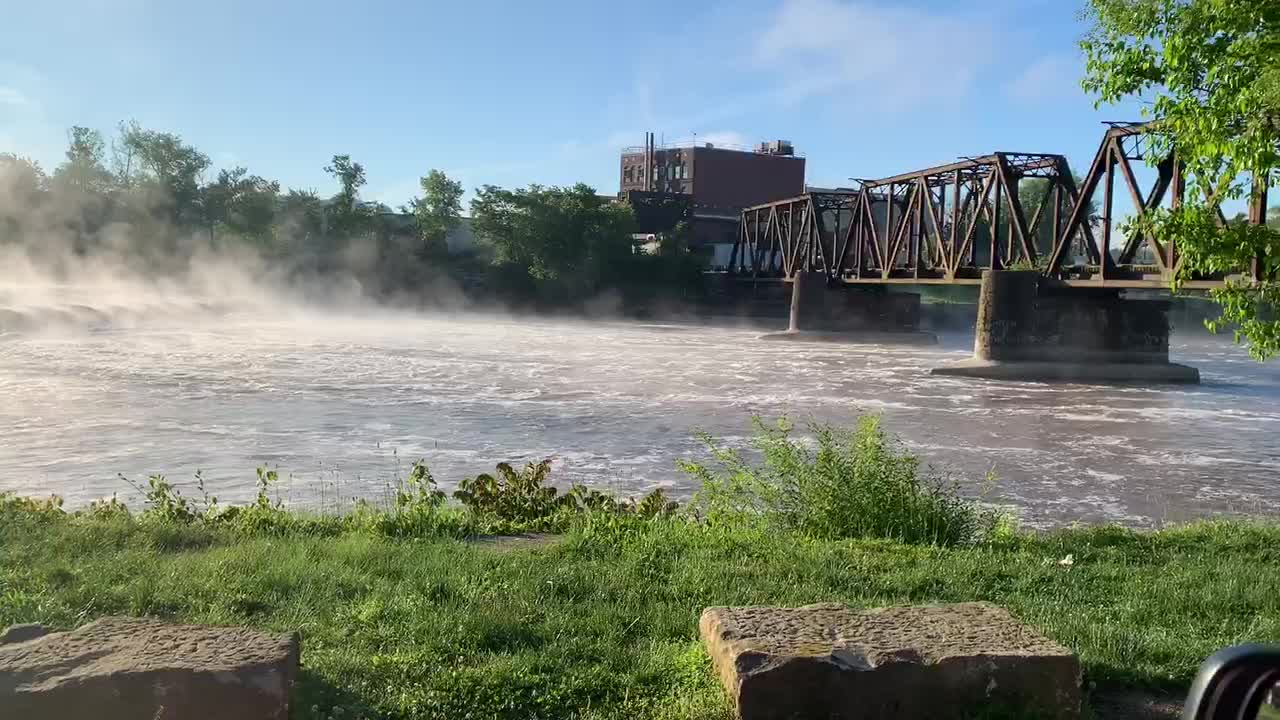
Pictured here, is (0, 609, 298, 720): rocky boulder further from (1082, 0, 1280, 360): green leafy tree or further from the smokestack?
the smokestack

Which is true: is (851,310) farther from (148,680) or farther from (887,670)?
(148,680)

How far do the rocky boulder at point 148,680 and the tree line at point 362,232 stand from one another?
85042mm

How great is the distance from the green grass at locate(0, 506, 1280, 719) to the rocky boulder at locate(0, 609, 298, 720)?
37 centimetres

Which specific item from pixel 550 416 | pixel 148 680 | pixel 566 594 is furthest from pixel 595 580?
pixel 550 416

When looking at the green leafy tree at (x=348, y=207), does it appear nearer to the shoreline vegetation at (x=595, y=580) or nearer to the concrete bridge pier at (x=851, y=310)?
the concrete bridge pier at (x=851, y=310)

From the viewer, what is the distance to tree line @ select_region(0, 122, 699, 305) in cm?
8781

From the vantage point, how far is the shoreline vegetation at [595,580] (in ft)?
16.6

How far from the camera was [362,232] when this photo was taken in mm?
96562

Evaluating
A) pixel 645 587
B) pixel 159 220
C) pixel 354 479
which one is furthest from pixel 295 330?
pixel 645 587

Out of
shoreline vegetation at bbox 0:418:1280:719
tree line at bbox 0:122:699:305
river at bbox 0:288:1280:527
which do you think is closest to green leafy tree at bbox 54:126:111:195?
tree line at bbox 0:122:699:305

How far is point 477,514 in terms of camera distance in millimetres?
10094

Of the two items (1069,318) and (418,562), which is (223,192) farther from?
(418,562)

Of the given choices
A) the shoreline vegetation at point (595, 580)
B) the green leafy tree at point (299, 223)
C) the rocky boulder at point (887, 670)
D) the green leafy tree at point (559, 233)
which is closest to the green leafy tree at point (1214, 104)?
the shoreline vegetation at point (595, 580)

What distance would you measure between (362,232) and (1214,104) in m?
93.5
